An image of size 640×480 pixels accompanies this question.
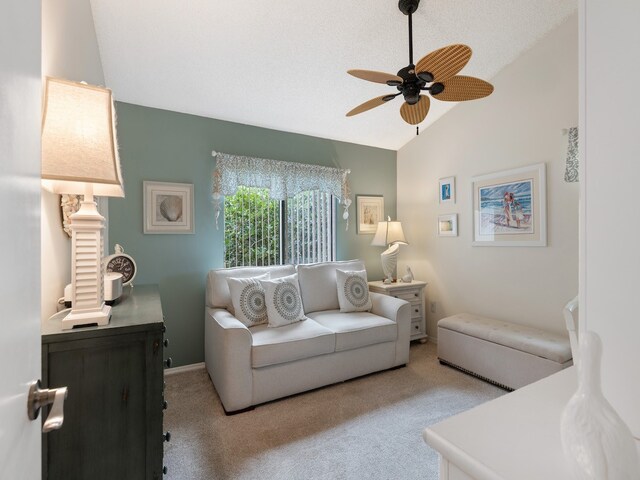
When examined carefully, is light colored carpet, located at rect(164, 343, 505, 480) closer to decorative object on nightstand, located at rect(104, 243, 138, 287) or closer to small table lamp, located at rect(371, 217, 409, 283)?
decorative object on nightstand, located at rect(104, 243, 138, 287)

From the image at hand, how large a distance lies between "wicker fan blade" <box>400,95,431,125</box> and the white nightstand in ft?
6.42

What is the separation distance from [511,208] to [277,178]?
7.98 feet

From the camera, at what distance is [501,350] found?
2.60 meters

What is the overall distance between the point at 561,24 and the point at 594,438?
345 cm

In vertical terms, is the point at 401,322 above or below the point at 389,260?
below

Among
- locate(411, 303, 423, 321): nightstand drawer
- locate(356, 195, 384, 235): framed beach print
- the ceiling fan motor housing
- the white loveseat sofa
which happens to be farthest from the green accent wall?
locate(411, 303, 423, 321): nightstand drawer

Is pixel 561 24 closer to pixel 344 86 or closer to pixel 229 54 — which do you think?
pixel 344 86

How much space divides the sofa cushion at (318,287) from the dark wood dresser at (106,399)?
2.11 meters

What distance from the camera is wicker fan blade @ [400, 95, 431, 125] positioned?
2088 millimetres

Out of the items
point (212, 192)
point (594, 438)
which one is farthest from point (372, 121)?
point (594, 438)

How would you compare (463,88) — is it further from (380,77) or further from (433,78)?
(380,77)

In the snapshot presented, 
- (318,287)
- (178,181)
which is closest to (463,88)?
(318,287)

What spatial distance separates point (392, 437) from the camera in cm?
200

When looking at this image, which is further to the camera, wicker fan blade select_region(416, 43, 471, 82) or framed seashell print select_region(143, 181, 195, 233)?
framed seashell print select_region(143, 181, 195, 233)
